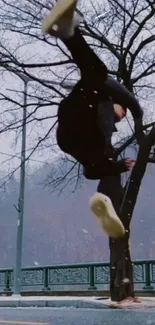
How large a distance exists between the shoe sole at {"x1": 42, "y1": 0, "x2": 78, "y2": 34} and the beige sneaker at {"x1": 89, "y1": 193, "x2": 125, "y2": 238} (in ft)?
0.52

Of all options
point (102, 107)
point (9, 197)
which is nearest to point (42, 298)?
point (9, 197)

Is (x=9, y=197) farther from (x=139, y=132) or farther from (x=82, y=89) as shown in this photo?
(x=82, y=89)

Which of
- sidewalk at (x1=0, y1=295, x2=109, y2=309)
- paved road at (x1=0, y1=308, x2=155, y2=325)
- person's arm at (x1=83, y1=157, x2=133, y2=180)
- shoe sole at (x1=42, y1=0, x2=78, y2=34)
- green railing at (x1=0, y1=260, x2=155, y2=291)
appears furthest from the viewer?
sidewalk at (x1=0, y1=295, x2=109, y2=309)

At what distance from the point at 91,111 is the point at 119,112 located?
5 cm

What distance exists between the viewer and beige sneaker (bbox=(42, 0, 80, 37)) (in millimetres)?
460

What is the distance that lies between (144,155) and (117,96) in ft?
0.62

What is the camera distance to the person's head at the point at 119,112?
550mm

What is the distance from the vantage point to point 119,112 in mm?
559

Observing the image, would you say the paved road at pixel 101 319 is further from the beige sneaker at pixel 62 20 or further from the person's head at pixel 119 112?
the beige sneaker at pixel 62 20

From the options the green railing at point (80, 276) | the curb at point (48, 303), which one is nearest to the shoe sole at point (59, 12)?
the green railing at point (80, 276)

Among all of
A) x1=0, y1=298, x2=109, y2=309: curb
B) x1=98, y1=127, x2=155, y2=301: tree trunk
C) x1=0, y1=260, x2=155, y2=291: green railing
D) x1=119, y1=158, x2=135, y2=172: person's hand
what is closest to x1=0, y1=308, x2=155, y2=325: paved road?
x1=0, y1=260, x2=155, y2=291: green railing

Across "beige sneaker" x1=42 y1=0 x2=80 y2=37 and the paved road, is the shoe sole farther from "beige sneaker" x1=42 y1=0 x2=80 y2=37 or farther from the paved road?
the paved road

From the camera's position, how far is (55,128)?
0.55m

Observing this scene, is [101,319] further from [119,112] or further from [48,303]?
[119,112]
